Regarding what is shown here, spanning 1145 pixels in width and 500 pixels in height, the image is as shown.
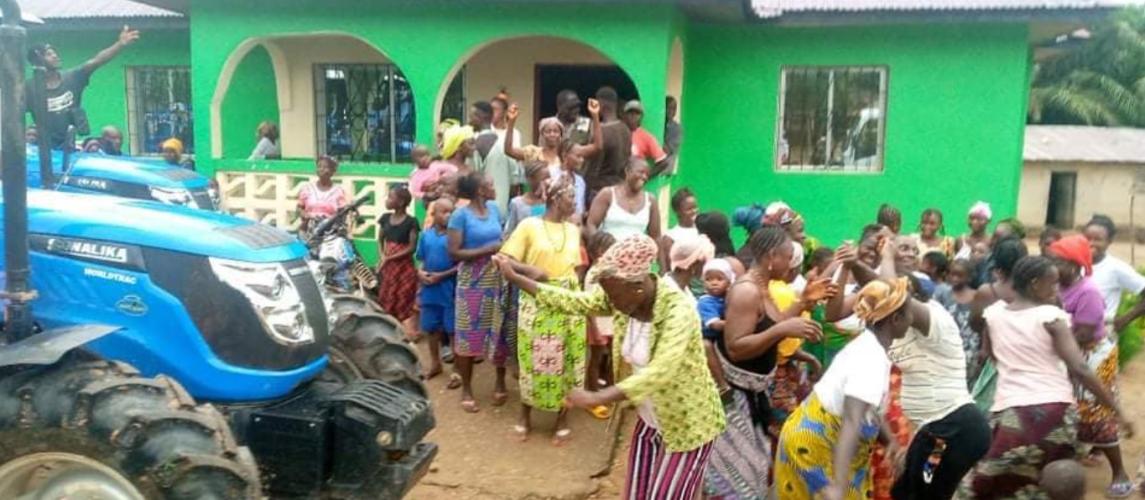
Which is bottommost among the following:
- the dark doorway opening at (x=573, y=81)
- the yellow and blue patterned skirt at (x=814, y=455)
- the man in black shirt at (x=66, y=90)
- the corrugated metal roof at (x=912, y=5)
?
the yellow and blue patterned skirt at (x=814, y=455)

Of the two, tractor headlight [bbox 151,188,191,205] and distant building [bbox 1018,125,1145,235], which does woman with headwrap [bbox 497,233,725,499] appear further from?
distant building [bbox 1018,125,1145,235]

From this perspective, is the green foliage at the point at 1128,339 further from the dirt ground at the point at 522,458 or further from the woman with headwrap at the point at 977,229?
the dirt ground at the point at 522,458

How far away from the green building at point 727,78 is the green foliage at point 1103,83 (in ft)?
59.6

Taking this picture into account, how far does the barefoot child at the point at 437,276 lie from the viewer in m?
6.32

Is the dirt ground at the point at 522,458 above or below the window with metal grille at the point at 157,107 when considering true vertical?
below

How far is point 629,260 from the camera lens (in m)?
3.15

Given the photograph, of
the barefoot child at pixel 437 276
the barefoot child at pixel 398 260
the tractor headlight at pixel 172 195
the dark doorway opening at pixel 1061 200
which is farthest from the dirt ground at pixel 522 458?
the dark doorway opening at pixel 1061 200

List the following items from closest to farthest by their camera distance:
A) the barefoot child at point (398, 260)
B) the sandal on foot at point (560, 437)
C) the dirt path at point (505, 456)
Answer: the dirt path at point (505, 456) → the sandal on foot at point (560, 437) → the barefoot child at point (398, 260)

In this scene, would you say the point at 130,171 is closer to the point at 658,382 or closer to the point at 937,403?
the point at 658,382

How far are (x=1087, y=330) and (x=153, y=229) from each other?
4504mm

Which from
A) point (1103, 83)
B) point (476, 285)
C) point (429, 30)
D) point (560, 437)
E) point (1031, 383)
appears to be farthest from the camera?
point (1103, 83)

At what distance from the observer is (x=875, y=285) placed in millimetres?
3529

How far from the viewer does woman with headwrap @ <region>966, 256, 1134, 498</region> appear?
4.01 meters

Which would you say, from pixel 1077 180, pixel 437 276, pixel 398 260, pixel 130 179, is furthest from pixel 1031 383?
pixel 1077 180
